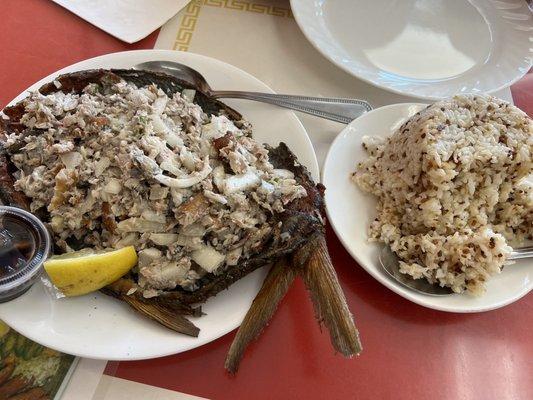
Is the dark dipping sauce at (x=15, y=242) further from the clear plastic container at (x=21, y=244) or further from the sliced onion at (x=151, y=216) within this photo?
the sliced onion at (x=151, y=216)

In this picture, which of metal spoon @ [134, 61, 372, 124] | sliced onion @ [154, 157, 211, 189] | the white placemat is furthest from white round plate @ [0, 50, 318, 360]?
the white placemat

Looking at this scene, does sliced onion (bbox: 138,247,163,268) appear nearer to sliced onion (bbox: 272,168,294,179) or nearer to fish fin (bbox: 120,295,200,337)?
Answer: fish fin (bbox: 120,295,200,337)

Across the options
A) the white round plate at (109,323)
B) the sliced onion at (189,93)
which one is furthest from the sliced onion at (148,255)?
the sliced onion at (189,93)

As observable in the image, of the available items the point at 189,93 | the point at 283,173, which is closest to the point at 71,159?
the point at 189,93

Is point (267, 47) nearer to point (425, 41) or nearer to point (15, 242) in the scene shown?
point (425, 41)

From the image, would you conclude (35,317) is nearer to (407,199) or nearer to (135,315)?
(135,315)

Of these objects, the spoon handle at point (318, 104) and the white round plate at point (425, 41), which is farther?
the white round plate at point (425, 41)
